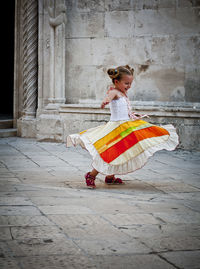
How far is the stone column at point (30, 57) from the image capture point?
417 inches

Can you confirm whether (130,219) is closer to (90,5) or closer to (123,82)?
(123,82)

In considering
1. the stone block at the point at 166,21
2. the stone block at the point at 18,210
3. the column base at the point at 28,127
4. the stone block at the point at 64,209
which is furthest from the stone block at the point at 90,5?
the stone block at the point at 18,210

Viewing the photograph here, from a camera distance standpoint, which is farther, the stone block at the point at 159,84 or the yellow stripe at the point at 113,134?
the stone block at the point at 159,84

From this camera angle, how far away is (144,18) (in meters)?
9.52

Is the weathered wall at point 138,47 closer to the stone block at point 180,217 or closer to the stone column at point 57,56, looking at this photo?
the stone column at point 57,56

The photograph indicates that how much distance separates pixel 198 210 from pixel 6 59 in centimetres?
1339

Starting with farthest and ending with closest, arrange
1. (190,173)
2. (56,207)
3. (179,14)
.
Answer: (179,14) → (190,173) → (56,207)

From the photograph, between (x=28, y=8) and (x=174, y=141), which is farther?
(x=28, y=8)

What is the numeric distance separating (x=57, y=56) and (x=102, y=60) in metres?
1.00

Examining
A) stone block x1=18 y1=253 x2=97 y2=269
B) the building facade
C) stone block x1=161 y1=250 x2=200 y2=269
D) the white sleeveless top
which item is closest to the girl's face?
the white sleeveless top

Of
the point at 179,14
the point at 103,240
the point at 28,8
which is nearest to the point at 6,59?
the point at 28,8

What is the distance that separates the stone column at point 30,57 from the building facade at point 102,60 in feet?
0.07

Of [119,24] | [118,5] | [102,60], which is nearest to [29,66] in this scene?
[102,60]

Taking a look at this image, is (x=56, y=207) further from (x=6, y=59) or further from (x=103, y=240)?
(x=6, y=59)
